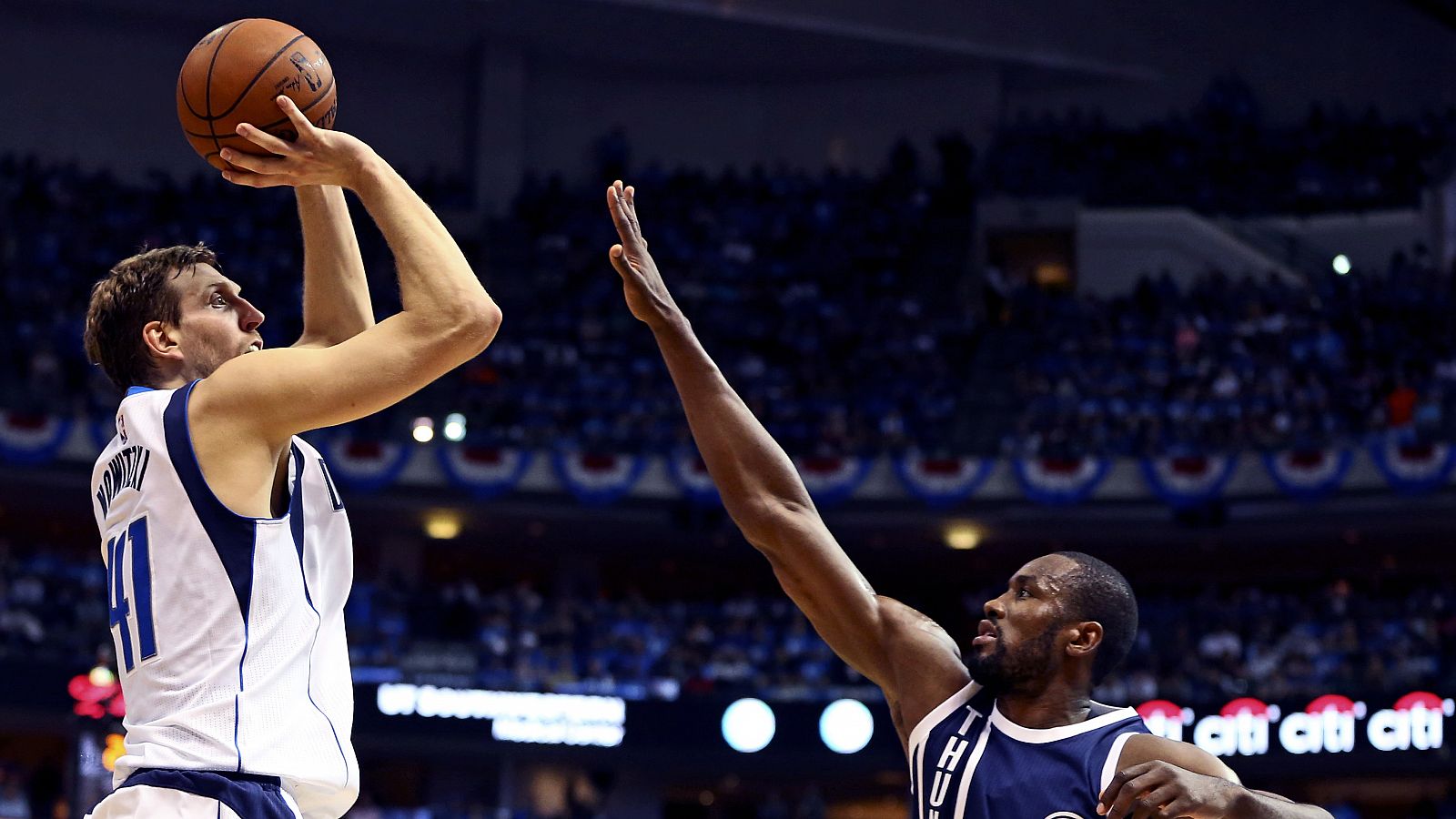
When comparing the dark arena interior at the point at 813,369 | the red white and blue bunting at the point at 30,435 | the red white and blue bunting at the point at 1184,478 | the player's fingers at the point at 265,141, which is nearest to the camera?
the player's fingers at the point at 265,141

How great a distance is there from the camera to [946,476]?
22.5 meters

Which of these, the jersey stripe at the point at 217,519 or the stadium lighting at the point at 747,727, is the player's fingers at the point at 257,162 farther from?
the stadium lighting at the point at 747,727

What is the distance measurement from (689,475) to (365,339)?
64.8 feet

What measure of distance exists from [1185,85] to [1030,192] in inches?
197

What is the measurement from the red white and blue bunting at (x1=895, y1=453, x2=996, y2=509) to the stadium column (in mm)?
10781

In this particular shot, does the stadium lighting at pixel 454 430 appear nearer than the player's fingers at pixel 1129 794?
No

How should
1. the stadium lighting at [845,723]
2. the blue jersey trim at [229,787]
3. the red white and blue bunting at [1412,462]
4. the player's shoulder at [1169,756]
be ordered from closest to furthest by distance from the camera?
the blue jersey trim at [229,787], the player's shoulder at [1169,756], the stadium lighting at [845,723], the red white and blue bunting at [1412,462]

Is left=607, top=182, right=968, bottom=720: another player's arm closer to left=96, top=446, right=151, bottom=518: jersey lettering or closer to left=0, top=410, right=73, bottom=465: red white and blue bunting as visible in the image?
left=96, top=446, right=151, bottom=518: jersey lettering

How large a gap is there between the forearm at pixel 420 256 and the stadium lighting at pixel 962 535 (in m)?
21.5

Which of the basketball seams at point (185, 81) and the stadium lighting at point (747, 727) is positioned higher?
the basketball seams at point (185, 81)

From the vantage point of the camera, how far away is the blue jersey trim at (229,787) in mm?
2822

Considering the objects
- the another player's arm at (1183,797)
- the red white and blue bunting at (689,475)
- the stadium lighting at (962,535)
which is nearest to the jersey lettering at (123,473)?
the another player's arm at (1183,797)

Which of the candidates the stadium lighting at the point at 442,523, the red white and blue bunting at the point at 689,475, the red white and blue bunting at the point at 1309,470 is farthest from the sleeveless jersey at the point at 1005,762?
the stadium lighting at the point at 442,523

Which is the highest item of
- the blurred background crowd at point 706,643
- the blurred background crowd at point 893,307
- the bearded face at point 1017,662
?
the blurred background crowd at point 893,307
